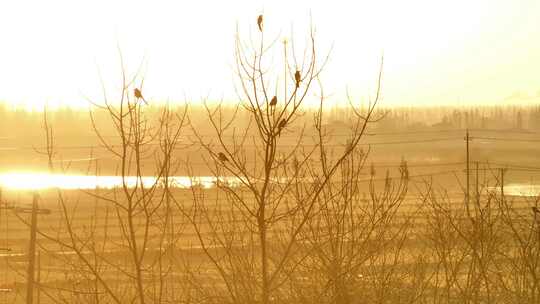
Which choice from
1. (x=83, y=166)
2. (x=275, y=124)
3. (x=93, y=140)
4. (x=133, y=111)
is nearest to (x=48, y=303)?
(x=133, y=111)

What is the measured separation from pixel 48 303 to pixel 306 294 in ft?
28.9

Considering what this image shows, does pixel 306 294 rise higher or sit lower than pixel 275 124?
lower

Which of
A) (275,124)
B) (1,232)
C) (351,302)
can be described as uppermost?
(275,124)

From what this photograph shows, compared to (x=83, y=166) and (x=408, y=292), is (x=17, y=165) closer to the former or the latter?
(x=83, y=166)

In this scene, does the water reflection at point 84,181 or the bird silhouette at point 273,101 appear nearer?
the bird silhouette at point 273,101

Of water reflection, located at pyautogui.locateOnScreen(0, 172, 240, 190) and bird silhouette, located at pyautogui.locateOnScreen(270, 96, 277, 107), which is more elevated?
bird silhouette, located at pyautogui.locateOnScreen(270, 96, 277, 107)

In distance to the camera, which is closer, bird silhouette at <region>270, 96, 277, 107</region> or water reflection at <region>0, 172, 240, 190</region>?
bird silhouette at <region>270, 96, 277, 107</region>

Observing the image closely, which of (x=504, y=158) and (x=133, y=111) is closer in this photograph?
(x=133, y=111)

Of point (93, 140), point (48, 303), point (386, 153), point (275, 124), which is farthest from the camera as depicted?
point (93, 140)

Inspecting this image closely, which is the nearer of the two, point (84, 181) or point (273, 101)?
point (273, 101)

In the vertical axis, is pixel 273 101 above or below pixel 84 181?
above

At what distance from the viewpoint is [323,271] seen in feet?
23.0

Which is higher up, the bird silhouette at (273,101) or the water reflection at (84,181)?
the bird silhouette at (273,101)

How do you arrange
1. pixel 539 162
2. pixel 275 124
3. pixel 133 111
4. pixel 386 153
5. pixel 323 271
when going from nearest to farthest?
pixel 275 124 < pixel 133 111 < pixel 323 271 < pixel 539 162 < pixel 386 153
